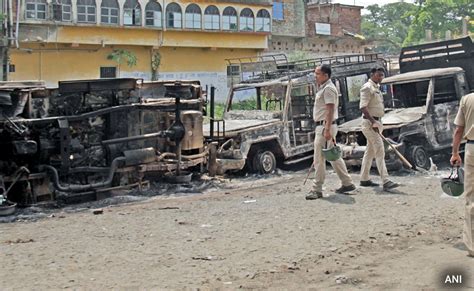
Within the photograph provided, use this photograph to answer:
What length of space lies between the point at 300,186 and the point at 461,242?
4.16 metres

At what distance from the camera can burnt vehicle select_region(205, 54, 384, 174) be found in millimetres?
11453

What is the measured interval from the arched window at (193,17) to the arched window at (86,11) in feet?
17.4

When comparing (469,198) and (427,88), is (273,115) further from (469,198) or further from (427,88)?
(469,198)

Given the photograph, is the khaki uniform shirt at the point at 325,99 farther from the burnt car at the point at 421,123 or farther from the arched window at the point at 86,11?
the arched window at the point at 86,11

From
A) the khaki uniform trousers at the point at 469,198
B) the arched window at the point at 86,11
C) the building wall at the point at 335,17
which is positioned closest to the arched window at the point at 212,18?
the arched window at the point at 86,11

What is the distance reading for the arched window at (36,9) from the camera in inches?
1120

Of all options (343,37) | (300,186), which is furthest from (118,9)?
(300,186)

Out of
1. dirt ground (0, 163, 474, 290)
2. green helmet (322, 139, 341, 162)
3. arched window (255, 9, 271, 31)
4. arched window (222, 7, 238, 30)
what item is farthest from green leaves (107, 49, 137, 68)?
green helmet (322, 139, 341, 162)

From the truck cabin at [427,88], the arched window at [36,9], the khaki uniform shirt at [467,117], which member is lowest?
the khaki uniform shirt at [467,117]

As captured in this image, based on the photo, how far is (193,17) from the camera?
33594 mm

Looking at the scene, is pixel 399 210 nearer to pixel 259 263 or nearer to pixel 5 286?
pixel 259 263

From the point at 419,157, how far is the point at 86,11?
2192 cm

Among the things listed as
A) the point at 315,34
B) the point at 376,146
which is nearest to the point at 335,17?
the point at 315,34

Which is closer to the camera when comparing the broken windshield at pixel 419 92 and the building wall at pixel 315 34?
the broken windshield at pixel 419 92
